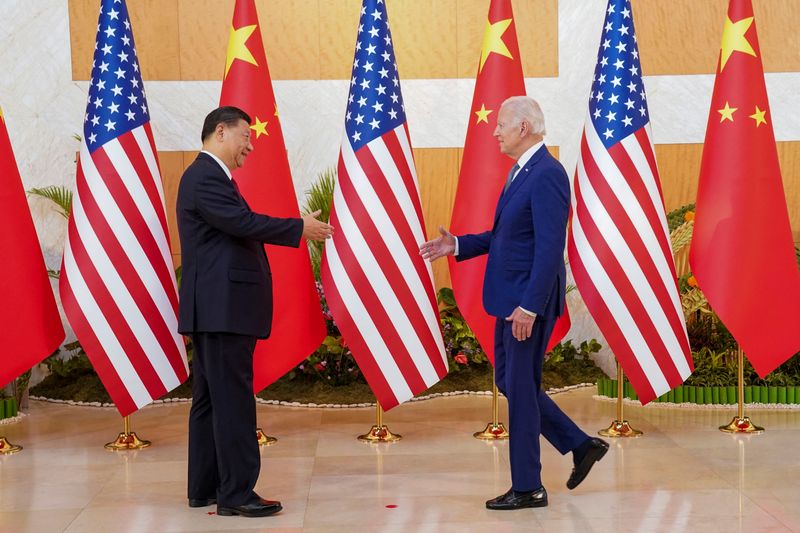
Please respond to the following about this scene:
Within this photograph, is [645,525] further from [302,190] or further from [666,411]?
[302,190]

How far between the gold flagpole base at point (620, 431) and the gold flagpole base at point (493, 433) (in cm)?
61

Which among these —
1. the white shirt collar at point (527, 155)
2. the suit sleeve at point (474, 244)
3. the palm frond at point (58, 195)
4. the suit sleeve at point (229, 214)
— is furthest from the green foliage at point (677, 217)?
the palm frond at point (58, 195)

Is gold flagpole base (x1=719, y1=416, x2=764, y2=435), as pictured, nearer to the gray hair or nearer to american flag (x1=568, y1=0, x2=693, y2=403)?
american flag (x1=568, y1=0, x2=693, y2=403)

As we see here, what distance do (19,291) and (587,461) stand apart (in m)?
3.37

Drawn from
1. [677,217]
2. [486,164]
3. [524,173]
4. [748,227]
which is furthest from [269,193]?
[677,217]

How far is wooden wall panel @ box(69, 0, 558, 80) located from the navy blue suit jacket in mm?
3652

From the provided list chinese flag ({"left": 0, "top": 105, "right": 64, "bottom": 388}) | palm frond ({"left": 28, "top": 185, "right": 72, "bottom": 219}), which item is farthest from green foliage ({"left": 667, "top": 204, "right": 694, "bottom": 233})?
palm frond ({"left": 28, "top": 185, "right": 72, "bottom": 219})

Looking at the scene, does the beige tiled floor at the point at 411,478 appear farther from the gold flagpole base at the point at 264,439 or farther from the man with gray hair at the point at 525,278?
the man with gray hair at the point at 525,278

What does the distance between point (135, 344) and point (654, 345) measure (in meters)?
3.03

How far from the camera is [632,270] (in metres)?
5.63

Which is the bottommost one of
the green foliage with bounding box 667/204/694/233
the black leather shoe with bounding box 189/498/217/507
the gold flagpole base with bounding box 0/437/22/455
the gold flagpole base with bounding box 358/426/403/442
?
the black leather shoe with bounding box 189/498/217/507

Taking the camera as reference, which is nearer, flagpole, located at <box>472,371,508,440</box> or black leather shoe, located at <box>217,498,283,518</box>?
black leather shoe, located at <box>217,498,283,518</box>

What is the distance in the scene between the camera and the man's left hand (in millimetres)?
4219

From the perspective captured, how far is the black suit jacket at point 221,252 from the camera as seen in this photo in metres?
4.20
